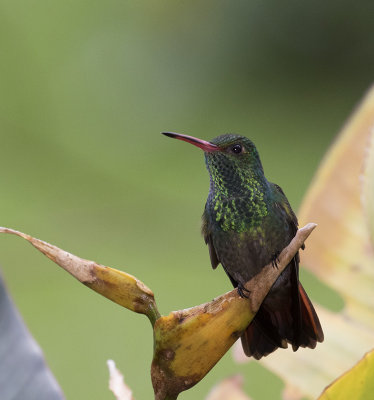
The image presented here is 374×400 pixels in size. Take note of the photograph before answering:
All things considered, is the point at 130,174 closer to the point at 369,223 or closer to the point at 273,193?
the point at 273,193

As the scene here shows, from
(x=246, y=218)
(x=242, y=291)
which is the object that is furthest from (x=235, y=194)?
(x=242, y=291)

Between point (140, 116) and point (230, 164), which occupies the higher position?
point (140, 116)

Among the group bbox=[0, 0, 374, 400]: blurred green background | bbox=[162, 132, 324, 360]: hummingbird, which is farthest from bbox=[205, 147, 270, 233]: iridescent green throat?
bbox=[0, 0, 374, 400]: blurred green background

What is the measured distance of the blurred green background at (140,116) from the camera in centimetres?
195

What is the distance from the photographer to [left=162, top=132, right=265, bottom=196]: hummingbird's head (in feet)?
2.54

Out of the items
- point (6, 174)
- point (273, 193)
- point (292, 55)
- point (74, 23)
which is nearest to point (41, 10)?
point (74, 23)

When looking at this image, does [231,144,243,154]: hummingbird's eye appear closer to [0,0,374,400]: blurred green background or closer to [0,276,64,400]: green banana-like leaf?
[0,276,64,400]: green banana-like leaf

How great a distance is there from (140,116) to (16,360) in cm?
206

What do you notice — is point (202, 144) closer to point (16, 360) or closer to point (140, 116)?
point (16, 360)

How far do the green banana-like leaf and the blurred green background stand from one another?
1.13m

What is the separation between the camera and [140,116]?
2566 millimetres

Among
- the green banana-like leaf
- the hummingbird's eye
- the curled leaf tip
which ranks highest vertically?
A: the hummingbird's eye

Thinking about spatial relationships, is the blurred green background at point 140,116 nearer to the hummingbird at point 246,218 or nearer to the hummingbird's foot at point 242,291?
the hummingbird at point 246,218

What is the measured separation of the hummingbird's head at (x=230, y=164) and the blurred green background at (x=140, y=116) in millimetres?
919
